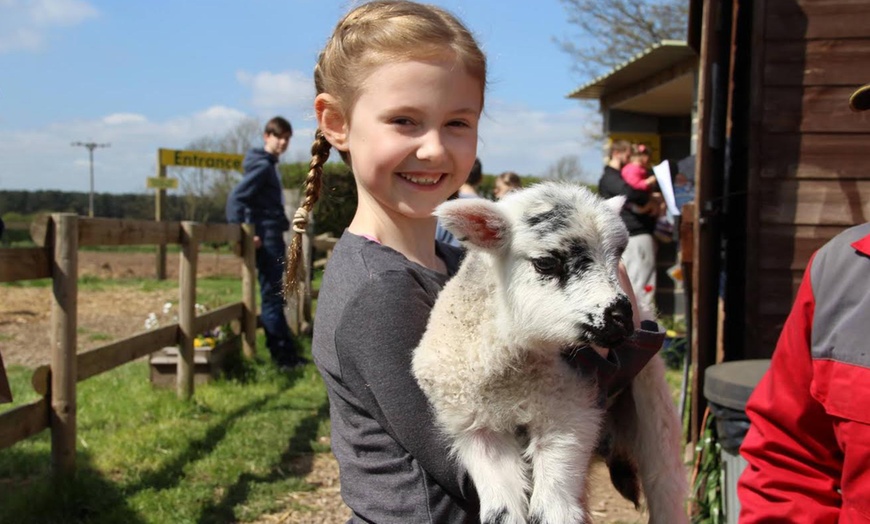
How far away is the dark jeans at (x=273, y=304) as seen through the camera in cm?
864

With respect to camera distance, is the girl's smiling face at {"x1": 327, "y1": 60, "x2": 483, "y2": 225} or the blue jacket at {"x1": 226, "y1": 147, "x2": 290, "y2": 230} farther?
the blue jacket at {"x1": 226, "y1": 147, "x2": 290, "y2": 230}

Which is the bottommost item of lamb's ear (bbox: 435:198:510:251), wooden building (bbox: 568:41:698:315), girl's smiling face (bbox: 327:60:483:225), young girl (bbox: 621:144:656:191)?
lamb's ear (bbox: 435:198:510:251)

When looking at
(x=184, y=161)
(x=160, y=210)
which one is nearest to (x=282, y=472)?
(x=184, y=161)

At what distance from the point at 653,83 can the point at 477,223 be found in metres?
10.9

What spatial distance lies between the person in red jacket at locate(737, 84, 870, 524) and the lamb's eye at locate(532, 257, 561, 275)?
0.62m

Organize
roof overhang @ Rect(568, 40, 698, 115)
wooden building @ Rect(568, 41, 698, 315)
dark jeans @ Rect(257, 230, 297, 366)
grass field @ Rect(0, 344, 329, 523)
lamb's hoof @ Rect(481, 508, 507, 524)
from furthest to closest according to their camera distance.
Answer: wooden building @ Rect(568, 41, 698, 315) → roof overhang @ Rect(568, 40, 698, 115) → dark jeans @ Rect(257, 230, 297, 366) → grass field @ Rect(0, 344, 329, 523) → lamb's hoof @ Rect(481, 508, 507, 524)

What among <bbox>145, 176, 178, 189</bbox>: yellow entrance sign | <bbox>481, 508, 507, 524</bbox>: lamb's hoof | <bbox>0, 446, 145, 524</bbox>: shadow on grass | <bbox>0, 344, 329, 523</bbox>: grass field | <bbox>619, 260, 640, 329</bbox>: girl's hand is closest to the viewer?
<bbox>481, 508, 507, 524</bbox>: lamb's hoof

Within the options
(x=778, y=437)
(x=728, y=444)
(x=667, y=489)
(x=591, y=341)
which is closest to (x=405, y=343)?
(x=591, y=341)

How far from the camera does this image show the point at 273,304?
8.75 m

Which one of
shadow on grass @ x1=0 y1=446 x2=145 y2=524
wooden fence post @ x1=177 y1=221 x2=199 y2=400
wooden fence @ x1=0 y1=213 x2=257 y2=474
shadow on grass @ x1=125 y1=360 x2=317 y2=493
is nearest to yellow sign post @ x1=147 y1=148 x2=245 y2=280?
wooden fence post @ x1=177 y1=221 x2=199 y2=400

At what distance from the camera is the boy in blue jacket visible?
8.70m

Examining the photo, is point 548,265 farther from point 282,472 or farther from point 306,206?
point 282,472

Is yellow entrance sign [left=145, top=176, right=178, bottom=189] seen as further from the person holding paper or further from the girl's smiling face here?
the girl's smiling face

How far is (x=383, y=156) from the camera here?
174 centimetres
